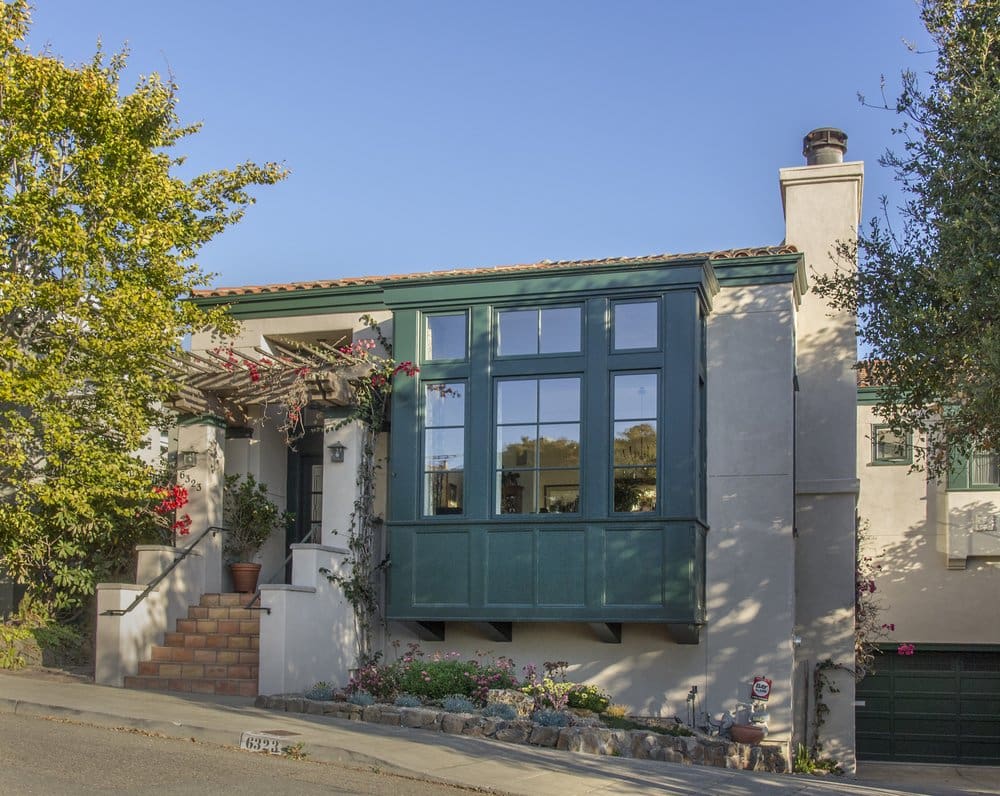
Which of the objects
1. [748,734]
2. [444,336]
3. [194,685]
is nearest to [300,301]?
[444,336]

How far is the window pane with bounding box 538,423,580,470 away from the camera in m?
14.4

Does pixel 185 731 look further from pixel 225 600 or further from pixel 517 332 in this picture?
pixel 517 332

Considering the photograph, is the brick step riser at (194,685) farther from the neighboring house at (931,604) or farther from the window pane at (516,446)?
the neighboring house at (931,604)

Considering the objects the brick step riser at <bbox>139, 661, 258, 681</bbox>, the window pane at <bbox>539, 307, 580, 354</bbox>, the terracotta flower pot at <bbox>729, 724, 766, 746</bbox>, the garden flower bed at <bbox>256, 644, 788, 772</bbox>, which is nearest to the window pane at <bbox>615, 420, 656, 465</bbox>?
the window pane at <bbox>539, 307, 580, 354</bbox>

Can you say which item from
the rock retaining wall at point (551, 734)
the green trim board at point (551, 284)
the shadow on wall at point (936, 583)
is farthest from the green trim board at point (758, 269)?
the shadow on wall at point (936, 583)

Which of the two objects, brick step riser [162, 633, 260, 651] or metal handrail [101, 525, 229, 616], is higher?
metal handrail [101, 525, 229, 616]

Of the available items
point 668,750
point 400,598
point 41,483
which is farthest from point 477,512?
point 41,483

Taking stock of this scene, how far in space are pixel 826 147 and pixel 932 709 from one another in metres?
10.0

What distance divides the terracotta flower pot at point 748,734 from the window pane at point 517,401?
4.22 metres

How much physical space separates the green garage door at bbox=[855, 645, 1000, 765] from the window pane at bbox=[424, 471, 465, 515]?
10053 millimetres

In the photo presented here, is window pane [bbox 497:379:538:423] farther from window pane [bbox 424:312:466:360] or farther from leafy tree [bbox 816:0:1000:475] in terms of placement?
leafy tree [bbox 816:0:1000:475]

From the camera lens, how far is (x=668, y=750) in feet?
39.3

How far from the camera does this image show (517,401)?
14758 mm

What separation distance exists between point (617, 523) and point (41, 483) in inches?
256
